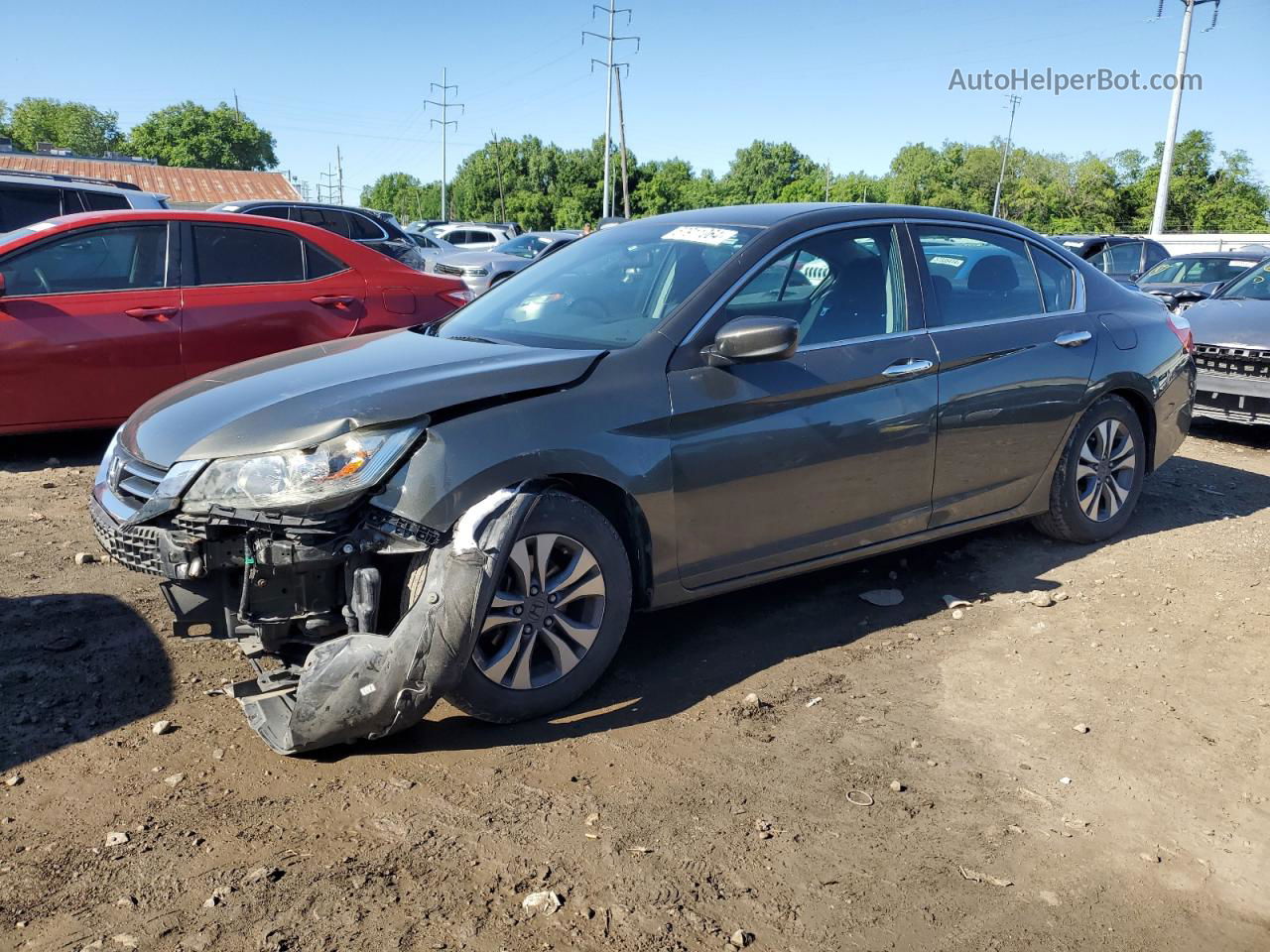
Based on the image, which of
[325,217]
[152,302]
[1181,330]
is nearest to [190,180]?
[325,217]

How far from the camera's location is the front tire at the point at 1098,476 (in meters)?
5.19

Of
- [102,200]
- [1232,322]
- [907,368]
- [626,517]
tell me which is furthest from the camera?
[102,200]

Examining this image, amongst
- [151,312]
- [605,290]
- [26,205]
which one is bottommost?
[151,312]

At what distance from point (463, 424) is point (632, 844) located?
1351 millimetres

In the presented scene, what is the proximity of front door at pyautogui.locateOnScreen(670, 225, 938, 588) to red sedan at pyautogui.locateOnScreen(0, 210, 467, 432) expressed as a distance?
4006mm

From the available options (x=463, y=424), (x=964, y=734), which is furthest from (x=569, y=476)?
(x=964, y=734)

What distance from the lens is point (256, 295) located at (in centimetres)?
691

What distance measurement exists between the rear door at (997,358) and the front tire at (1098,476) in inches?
8.3

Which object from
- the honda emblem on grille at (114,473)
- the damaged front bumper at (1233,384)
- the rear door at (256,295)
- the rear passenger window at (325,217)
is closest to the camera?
the honda emblem on grille at (114,473)

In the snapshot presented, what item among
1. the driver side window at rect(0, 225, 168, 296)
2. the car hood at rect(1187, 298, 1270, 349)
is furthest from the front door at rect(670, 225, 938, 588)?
the car hood at rect(1187, 298, 1270, 349)

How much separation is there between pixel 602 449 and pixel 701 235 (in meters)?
1.34

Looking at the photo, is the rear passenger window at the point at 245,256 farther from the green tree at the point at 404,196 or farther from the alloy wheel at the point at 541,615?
the green tree at the point at 404,196

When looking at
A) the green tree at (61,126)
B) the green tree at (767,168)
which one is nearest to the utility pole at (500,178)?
the green tree at (767,168)

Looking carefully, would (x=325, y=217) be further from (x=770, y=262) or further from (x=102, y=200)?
(x=770, y=262)
